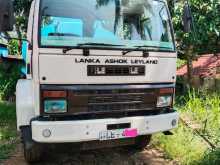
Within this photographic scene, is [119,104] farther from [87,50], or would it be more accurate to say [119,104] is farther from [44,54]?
[44,54]

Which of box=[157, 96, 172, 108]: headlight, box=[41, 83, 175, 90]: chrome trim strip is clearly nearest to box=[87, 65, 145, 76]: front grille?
box=[41, 83, 175, 90]: chrome trim strip

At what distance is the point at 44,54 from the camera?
4.78 m

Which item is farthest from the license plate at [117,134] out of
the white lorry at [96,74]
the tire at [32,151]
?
the tire at [32,151]

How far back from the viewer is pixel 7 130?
305 inches

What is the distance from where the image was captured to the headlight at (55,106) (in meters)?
4.81

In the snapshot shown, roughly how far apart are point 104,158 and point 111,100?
1.31 m

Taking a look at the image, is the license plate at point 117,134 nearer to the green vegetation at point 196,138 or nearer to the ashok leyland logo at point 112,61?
the ashok leyland logo at point 112,61

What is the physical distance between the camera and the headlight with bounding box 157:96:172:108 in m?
5.50

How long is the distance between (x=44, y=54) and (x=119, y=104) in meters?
1.17

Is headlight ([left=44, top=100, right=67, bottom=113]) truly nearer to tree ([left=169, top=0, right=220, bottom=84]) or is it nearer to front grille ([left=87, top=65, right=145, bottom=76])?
front grille ([left=87, top=65, right=145, bottom=76])

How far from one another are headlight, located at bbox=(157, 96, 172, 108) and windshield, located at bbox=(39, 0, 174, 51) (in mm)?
688

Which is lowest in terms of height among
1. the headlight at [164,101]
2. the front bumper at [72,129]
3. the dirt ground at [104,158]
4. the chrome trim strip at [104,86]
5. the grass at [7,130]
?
the dirt ground at [104,158]

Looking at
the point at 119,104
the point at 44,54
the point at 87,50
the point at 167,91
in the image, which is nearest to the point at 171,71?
the point at 167,91

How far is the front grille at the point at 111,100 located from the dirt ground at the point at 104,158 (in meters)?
1.03
